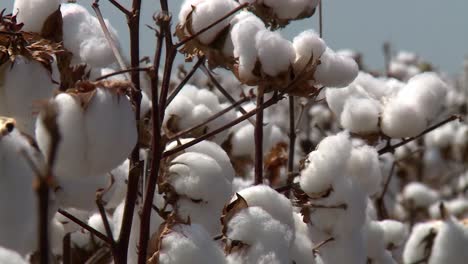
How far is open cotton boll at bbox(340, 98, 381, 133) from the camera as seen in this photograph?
63.6 inches

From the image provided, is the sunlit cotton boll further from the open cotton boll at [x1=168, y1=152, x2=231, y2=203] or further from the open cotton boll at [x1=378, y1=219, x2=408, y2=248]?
the open cotton boll at [x1=378, y1=219, x2=408, y2=248]

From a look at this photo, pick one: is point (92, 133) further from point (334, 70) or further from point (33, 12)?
point (334, 70)

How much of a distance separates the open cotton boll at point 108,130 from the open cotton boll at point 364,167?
0.40 meters

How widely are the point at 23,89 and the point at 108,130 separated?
17 centimetres

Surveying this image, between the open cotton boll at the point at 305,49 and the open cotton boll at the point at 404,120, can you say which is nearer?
the open cotton boll at the point at 305,49

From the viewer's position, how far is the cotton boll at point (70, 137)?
3.12 ft

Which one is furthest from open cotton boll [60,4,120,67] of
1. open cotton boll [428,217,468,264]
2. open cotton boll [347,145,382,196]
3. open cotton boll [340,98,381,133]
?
open cotton boll [428,217,468,264]

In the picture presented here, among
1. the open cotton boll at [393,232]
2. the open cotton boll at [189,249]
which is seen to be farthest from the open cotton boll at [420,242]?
the open cotton boll at [189,249]

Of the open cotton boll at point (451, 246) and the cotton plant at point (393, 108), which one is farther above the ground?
the cotton plant at point (393, 108)

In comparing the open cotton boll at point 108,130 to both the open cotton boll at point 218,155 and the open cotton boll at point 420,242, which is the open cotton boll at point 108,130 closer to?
the open cotton boll at point 218,155

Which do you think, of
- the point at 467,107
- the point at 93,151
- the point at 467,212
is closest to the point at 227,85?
the point at 467,107

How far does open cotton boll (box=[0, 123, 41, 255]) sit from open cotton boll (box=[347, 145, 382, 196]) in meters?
0.52

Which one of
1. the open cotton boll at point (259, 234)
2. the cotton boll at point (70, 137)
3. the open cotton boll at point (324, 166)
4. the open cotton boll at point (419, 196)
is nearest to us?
the cotton boll at point (70, 137)

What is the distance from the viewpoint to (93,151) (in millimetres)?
964
